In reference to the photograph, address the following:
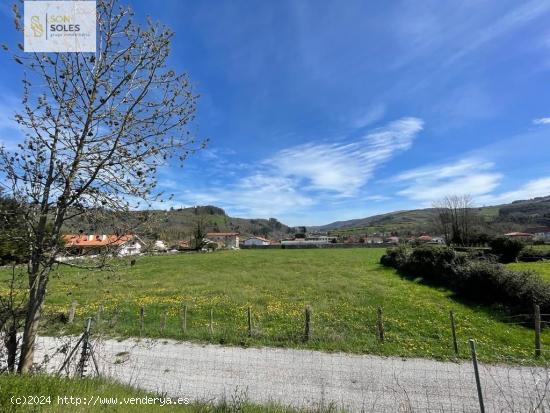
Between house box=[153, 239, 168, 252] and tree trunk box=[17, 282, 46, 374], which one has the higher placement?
house box=[153, 239, 168, 252]

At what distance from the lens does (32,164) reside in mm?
4887

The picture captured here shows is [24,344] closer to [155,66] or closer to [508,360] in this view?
[155,66]

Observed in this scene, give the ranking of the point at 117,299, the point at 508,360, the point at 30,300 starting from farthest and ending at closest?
the point at 117,299, the point at 508,360, the point at 30,300

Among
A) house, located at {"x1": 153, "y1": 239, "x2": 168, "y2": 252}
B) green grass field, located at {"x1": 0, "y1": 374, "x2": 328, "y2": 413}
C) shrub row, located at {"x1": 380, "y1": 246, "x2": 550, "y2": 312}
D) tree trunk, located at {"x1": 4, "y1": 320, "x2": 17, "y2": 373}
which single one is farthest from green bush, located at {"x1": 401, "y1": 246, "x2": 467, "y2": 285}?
tree trunk, located at {"x1": 4, "y1": 320, "x2": 17, "y2": 373}

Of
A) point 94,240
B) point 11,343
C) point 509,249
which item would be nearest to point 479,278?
point 94,240

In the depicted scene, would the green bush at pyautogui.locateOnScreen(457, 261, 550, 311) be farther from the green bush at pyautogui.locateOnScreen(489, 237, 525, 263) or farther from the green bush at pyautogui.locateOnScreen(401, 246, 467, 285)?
the green bush at pyautogui.locateOnScreen(489, 237, 525, 263)

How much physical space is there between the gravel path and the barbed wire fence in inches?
1.0

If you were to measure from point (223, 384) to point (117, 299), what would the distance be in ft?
52.0

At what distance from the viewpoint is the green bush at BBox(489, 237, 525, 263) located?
41.8 m

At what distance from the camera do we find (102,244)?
5508 mm

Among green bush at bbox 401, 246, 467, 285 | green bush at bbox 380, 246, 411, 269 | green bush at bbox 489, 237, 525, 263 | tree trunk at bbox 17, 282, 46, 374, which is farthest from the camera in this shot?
green bush at bbox 489, 237, 525, 263

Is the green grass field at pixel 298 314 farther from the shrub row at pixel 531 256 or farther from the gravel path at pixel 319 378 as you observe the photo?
the shrub row at pixel 531 256

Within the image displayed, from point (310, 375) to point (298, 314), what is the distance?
309 inches

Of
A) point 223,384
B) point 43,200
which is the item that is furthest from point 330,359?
point 43,200
